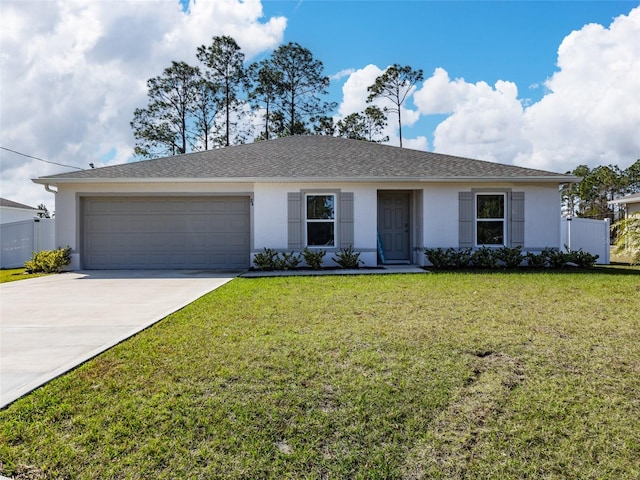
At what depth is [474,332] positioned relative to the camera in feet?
15.2

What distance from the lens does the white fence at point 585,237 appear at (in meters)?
13.8

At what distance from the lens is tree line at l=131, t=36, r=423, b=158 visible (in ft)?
83.1

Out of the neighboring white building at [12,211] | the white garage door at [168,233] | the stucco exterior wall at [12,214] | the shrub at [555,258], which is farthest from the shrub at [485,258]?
the neighboring white building at [12,211]

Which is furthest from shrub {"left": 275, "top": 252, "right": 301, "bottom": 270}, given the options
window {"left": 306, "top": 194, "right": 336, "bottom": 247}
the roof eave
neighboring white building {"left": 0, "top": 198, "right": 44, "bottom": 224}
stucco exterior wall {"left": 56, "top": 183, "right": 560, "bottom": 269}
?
neighboring white building {"left": 0, "top": 198, "right": 44, "bottom": 224}

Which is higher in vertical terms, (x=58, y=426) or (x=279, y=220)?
(x=279, y=220)

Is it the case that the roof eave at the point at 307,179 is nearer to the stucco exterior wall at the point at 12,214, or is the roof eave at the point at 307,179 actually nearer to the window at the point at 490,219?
the window at the point at 490,219

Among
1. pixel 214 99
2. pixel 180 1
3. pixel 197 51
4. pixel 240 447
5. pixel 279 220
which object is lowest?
pixel 240 447

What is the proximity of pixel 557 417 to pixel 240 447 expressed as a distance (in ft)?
6.99

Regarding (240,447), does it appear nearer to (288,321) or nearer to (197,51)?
(288,321)

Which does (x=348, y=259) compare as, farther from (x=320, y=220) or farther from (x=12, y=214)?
(x=12, y=214)

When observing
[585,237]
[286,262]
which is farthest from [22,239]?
[585,237]

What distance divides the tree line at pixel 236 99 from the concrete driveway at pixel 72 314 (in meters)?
16.9

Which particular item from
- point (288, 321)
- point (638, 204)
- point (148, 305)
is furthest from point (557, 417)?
point (638, 204)

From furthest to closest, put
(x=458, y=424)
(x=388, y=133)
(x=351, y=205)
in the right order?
1. (x=388, y=133)
2. (x=351, y=205)
3. (x=458, y=424)
